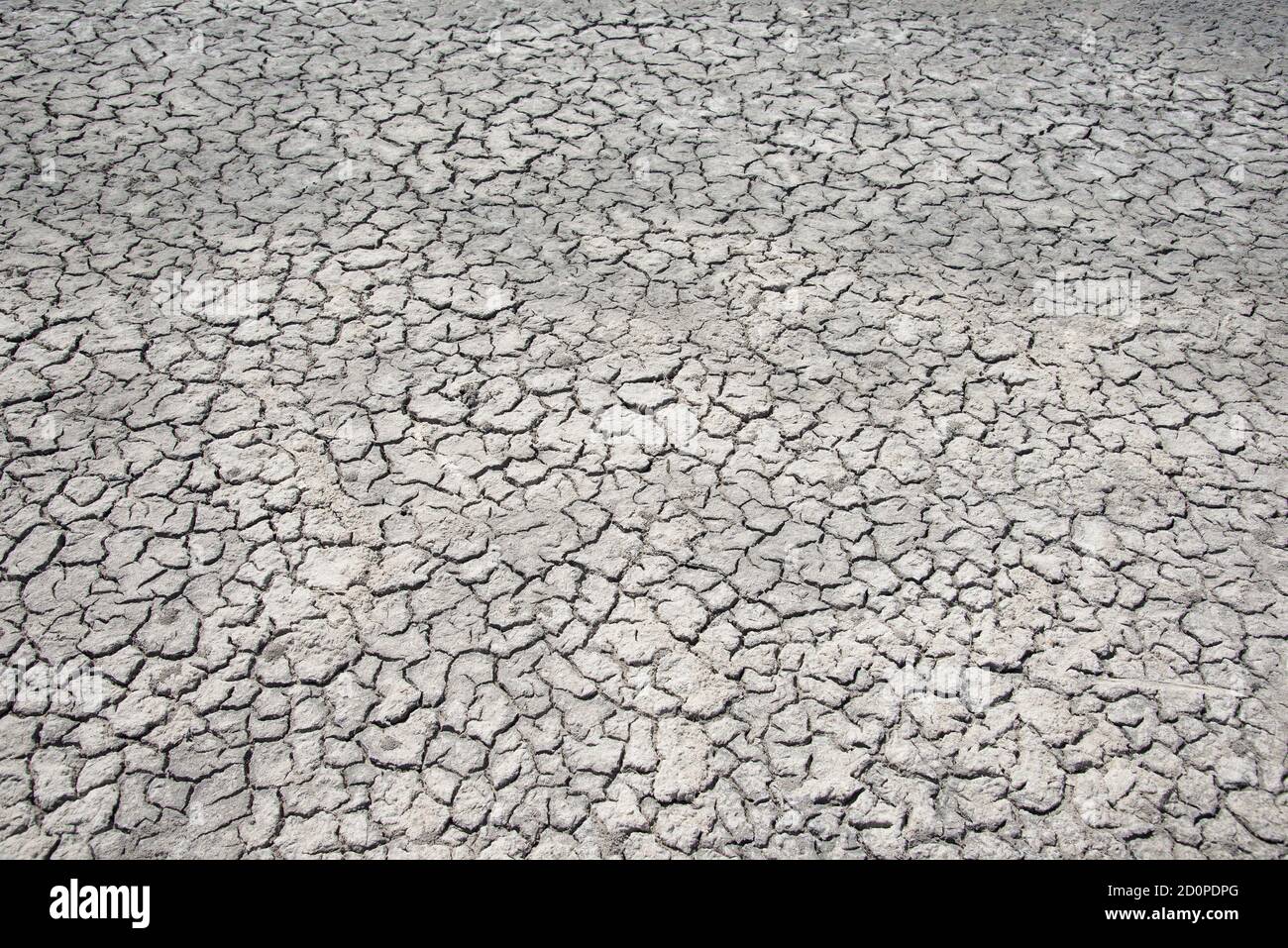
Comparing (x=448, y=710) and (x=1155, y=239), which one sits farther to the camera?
(x=1155, y=239)

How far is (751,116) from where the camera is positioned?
5.50 meters

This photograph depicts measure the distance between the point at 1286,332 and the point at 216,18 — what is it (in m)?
6.01

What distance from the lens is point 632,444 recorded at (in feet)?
12.5

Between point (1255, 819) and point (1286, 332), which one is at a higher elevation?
point (1286, 332)

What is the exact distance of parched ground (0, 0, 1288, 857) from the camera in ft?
9.36

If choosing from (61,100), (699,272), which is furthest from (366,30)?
(699,272)

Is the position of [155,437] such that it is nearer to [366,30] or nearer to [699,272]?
[699,272]

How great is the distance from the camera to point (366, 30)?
6055mm

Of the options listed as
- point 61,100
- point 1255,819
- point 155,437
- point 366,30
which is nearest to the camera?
point 1255,819

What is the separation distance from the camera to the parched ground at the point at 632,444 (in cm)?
285
